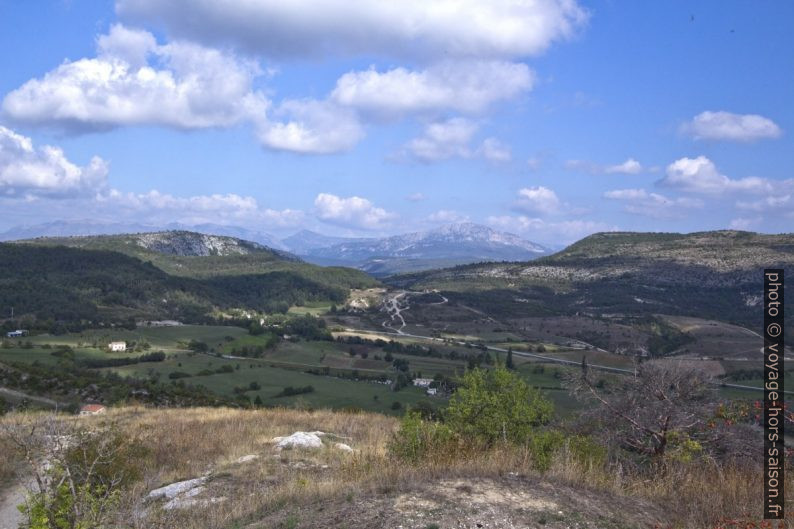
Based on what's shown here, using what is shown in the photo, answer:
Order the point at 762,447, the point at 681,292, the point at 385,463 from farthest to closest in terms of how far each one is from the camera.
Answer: the point at 681,292 → the point at 762,447 → the point at 385,463

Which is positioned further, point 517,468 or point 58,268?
point 58,268

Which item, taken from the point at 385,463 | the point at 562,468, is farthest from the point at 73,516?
the point at 562,468

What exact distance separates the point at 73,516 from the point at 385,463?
4.36 m

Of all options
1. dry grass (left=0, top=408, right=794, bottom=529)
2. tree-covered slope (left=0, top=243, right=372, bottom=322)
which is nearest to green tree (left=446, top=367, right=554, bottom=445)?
dry grass (left=0, top=408, right=794, bottom=529)

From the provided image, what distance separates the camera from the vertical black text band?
6.89m

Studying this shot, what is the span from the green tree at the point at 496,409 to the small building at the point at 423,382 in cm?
6592

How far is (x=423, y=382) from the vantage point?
78.6 m

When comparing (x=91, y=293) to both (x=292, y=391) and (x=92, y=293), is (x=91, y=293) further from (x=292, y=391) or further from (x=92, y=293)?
(x=292, y=391)

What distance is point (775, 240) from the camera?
648ft

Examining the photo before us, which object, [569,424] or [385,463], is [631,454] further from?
[385,463]

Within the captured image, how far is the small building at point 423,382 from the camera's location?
250 feet

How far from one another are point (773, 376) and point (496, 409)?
15.4 feet

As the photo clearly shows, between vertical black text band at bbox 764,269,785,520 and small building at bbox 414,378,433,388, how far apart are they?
6963cm

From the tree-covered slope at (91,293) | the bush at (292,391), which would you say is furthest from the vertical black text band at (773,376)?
the tree-covered slope at (91,293)
